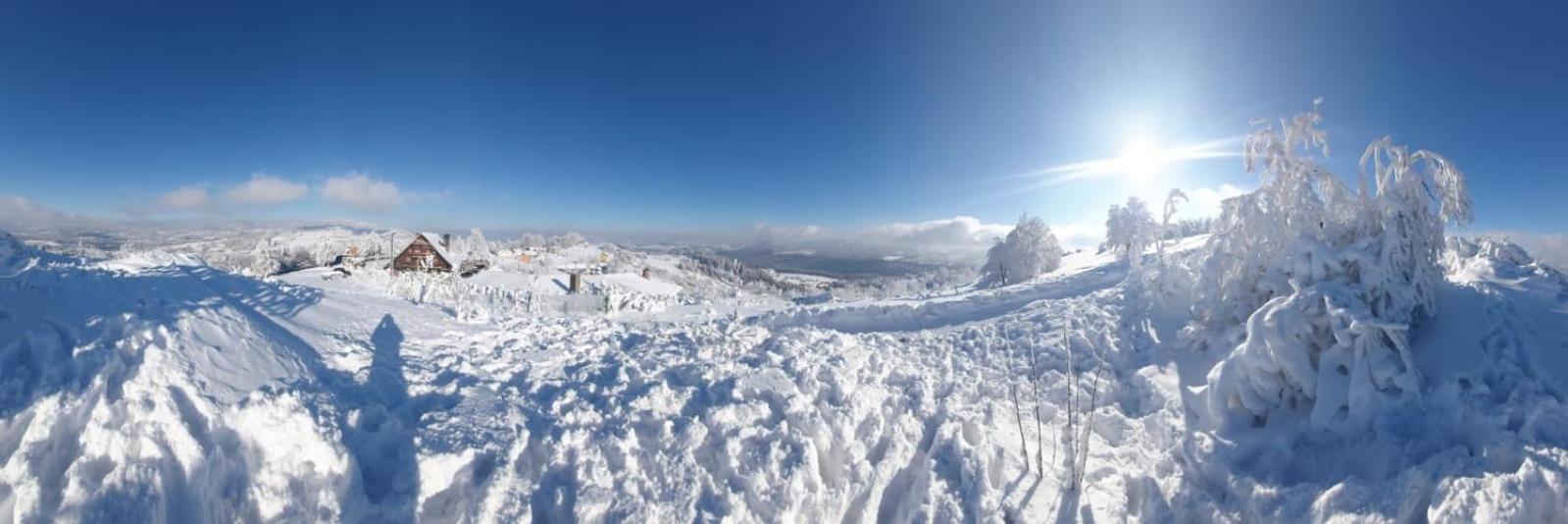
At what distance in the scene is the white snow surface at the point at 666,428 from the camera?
468 centimetres

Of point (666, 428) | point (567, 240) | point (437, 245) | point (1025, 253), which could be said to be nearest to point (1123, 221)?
point (1025, 253)

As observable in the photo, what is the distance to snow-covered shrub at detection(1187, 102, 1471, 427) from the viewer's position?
6254mm

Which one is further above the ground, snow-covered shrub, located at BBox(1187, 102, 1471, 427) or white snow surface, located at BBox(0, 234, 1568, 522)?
snow-covered shrub, located at BBox(1187, 102, 1471, 427)

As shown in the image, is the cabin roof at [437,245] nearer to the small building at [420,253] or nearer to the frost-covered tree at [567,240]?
the small building at [420,253]

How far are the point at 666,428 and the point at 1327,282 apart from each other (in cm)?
837

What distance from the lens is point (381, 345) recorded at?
8.95 m

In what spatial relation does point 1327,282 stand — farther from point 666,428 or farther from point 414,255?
point 414,255

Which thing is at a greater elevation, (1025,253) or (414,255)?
(1025,253)

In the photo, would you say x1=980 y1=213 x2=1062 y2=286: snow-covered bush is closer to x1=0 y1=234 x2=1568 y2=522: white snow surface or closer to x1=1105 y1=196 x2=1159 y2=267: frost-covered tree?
x1=1105 y1=196 x2=1159 y2=267: frost-covered tree

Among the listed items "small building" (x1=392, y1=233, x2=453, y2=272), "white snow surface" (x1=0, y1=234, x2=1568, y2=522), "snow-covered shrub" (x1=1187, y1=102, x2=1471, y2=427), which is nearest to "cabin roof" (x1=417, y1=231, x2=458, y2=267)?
"small building" (x1=392, y1=233, x2=453, y2=272)

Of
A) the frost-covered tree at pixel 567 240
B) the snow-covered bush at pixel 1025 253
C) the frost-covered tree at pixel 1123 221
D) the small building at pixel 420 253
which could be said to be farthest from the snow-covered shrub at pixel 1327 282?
the frost-covered tree at pixel 567 240

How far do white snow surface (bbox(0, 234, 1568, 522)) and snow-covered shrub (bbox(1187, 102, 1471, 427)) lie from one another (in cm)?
40

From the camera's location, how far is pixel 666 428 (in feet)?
22.8

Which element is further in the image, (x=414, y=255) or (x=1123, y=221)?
(x=414, y=255)
